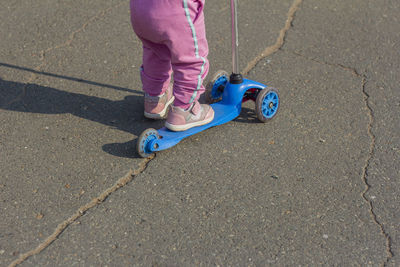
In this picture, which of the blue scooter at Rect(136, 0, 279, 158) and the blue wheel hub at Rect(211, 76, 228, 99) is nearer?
the blue scooter at Rect(136, 0, 279, 158)

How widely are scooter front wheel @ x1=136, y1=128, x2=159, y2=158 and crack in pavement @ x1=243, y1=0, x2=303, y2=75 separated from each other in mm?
1203

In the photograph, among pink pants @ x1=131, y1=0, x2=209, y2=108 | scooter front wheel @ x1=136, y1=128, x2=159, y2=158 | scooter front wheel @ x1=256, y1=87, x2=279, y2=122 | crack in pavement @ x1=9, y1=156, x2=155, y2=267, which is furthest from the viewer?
scooter front wheel @ x1=256, y1=87, x2=279, y2=122

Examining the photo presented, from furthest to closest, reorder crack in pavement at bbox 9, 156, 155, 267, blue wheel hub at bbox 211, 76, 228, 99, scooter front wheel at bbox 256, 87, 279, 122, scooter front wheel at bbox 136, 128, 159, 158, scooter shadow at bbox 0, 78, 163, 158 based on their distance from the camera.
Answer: blue wheel hub at bbox 211, 76, 228, 99
scooter shadow at bbox 0, 78, 163, 158
scooter front wheel at bbox 256, 87, 279, 122
scooter front wheel at bbox 136, 128, 159, 158
crack in pavement at bbox 9, 156, 155, 267

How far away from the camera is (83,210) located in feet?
9.52

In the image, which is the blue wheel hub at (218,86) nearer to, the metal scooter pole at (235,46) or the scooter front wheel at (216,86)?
the scooter front wheel at (216,86)

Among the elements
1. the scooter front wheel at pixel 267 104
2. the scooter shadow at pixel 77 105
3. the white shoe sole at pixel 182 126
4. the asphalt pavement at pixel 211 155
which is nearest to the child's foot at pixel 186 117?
the white shoe sole at pixel 182 126

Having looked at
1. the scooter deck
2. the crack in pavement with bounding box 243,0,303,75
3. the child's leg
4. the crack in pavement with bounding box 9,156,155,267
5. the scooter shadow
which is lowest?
the crack in pavement with bounding box 9,156,155,267

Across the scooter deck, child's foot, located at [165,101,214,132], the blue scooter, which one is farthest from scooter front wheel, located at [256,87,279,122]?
child's foot, located at [165,101,214,132]

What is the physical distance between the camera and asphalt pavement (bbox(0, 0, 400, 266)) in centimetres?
269

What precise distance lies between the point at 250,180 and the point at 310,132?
661 millimetres

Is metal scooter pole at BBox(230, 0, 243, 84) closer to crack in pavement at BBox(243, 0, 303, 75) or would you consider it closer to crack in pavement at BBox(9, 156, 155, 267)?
crack in pavement at BBox(243, 0, 303, 75)

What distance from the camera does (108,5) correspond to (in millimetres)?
5086

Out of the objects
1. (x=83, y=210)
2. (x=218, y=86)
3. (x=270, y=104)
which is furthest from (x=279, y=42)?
(x=83, y=210)

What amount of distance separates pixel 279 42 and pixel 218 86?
42.9 inches
